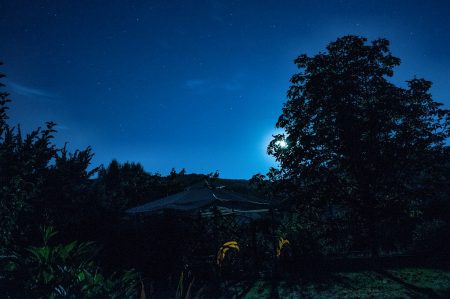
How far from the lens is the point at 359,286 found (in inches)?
302

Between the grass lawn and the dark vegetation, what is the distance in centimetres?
6

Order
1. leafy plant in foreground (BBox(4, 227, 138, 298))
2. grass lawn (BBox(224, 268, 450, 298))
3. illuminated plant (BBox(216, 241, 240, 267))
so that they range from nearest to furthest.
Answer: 1. leafy plant in foreground (BBox(4, 227, 138, 298))
2. grass lawn (BBox(224, 268, 450, 298))
3. illuminated plant (BBox(216, 241, 240, 267))

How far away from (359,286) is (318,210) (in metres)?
5.91

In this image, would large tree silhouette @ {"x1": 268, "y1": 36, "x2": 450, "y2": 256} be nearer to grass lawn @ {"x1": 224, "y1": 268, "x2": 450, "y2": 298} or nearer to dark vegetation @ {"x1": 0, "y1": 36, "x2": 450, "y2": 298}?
dark vegetation @ {"x1": 0, "y1": 36, "x2": 450, "y2": 298}

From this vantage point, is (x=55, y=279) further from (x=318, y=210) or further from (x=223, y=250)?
(x=318, y=210)

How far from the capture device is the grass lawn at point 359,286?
6.88 meters

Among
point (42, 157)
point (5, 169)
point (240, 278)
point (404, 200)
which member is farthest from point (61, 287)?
point (404, 200)

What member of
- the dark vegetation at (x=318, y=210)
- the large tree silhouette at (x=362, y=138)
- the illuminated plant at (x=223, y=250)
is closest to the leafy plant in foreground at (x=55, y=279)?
the dark vegetation at (x=318, y=210)

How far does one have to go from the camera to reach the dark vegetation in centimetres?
827

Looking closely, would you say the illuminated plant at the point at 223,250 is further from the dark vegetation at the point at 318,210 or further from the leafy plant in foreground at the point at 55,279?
the leafy plant in foreground at the point at 55,279

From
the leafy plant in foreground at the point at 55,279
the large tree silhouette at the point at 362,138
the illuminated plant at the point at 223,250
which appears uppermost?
the large tree silhouette at the point at 362,138

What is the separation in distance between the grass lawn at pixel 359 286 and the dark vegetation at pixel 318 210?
0.06 m

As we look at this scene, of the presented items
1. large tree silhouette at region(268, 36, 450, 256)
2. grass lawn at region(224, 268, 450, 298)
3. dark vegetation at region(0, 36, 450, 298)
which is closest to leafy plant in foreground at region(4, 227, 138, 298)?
dark vegetation at region(0, 36, 450, 298)

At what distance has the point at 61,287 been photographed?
8.13 feet
